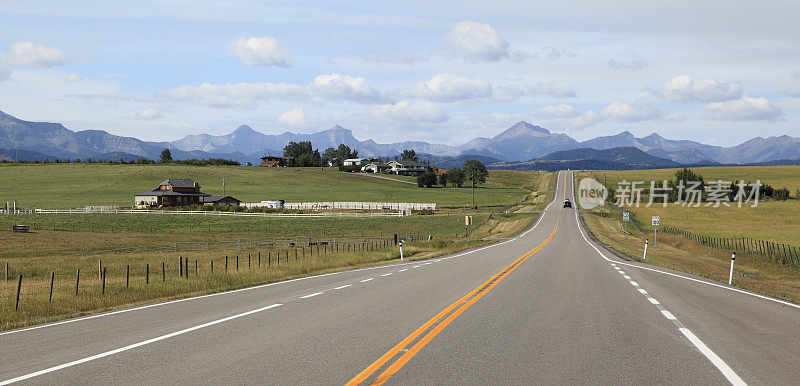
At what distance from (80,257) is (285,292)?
3109cm

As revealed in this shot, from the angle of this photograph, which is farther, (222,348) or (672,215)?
(672,215)

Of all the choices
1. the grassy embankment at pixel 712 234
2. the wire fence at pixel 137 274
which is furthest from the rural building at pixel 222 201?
the grassy embankment at pixel 712 234

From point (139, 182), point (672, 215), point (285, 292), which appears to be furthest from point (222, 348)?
point (139, 182)

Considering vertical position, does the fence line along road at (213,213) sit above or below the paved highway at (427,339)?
below

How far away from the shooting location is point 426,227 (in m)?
71.8

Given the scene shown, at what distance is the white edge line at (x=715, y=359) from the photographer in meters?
6.53

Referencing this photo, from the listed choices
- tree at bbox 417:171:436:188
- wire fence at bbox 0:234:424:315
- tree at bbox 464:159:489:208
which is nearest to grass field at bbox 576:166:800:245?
wire fence at bbox 0:234:424:315

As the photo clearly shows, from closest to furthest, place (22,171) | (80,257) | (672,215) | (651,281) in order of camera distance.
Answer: (651,281) < (80,257) < (672,215) < (22,171)

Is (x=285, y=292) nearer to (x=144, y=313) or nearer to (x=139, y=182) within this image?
(x=144, y=313)

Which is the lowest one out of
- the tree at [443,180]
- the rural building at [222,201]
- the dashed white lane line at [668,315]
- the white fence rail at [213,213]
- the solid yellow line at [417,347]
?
the white fence rail at [213,213]

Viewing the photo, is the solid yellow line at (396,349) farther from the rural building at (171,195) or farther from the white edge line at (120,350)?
the rural building at (171,195)

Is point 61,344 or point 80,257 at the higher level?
point 61,344

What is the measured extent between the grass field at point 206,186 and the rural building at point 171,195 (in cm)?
543

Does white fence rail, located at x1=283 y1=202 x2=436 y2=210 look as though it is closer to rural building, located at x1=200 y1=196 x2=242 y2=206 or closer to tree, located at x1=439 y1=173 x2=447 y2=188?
rural building, located at x1=200 y1=196 x2=242 y2=206
